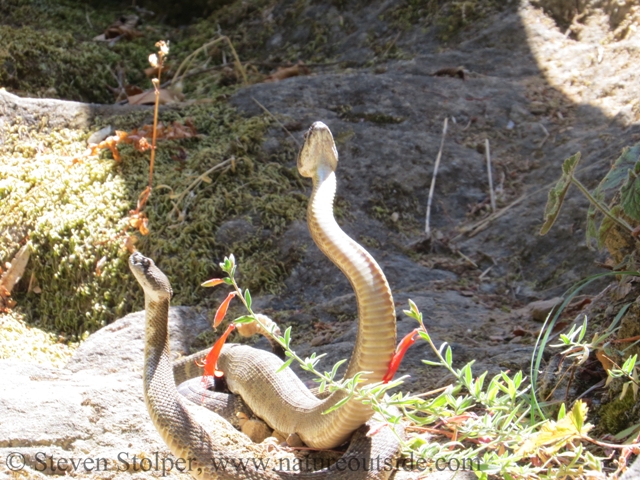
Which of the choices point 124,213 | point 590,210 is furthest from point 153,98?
point 590,210

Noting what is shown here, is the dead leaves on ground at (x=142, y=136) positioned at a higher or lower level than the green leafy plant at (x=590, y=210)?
lower

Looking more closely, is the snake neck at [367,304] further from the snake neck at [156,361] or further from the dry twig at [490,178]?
the dry twig at [490,178]

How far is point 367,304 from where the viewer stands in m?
2.40

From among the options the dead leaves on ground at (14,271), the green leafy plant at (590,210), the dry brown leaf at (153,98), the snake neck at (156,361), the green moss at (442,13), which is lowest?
the dead leaves on ground at (14,271)

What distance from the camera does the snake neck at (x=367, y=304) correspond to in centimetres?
238

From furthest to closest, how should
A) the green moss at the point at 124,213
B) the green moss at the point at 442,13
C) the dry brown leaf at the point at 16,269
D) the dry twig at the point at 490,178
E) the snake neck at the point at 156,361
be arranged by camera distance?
the green moss at the point at 442,13 < the dry twig at the point at 490,178 < the dry brown leaf at the point at 16,269 < the green moss at the point at 124,213 < the snake neck at the point at 156,361

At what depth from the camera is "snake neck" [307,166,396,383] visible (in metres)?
2.38

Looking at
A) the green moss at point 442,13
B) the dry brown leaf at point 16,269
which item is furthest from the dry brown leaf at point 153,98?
the green moss at point 442,13

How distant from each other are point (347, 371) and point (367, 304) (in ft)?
0.86

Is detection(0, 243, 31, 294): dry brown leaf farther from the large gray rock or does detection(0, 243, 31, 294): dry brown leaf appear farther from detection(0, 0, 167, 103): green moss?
detection(0, 0, 167, 103): green moss

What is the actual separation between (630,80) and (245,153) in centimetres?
287

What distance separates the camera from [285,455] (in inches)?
105

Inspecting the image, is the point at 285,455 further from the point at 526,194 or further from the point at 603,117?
the point at 603,117

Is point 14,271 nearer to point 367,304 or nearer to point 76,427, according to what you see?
point 76,427
